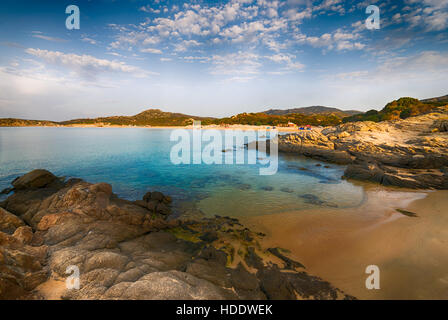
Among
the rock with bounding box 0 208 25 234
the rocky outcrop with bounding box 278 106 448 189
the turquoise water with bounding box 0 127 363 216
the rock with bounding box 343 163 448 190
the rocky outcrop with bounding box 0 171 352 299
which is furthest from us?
the rocky outcrop with bounding box 278 106 448 189

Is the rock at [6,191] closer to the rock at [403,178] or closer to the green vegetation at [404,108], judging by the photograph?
the rock at [403,178]

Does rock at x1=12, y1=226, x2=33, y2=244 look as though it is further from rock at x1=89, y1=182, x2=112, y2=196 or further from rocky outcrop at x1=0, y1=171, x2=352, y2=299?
rock at x1=89, y1=182, x2=112, y2=196

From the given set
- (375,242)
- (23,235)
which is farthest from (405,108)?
(23,235)

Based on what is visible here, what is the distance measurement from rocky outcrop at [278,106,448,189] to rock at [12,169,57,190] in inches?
980

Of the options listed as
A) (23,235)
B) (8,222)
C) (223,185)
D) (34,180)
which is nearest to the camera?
(23,235)

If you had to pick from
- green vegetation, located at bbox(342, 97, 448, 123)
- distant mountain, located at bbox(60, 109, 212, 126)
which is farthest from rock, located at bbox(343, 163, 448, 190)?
distant mountain, located at bbox(60, 109, 212, 126)

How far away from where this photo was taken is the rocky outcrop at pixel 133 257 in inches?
153

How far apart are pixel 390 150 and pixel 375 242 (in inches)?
746

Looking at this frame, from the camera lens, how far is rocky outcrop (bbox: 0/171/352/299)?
388 cm

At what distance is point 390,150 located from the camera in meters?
19.5

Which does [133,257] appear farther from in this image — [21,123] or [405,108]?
[21,123]

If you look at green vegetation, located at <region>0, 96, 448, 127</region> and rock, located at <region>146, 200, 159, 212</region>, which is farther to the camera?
green vegetation, located at <region>0, 96, 448, 127</region>

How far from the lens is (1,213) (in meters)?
6.48
